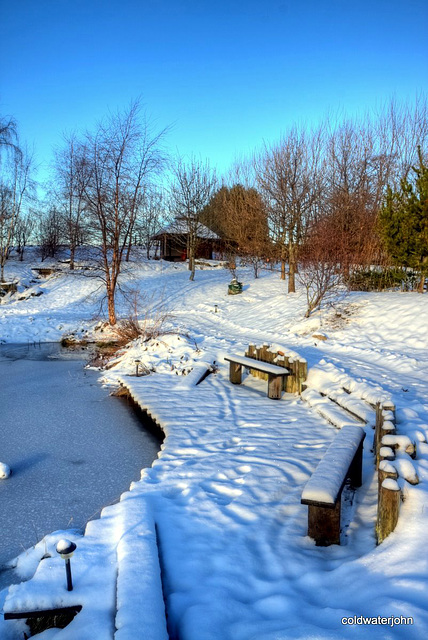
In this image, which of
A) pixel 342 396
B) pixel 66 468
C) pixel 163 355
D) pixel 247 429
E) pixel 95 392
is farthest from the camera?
pixel 163 355

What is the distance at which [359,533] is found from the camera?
131 inches

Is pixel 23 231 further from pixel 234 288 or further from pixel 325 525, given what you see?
pixel 325 525

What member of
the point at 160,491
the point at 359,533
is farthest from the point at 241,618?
the point at 160,491

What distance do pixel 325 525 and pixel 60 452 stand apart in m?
4.00

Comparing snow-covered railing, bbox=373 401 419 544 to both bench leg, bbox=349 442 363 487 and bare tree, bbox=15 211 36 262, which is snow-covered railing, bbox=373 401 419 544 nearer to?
bench leg, bbox=349 442 363 487

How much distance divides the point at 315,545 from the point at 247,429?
264cm

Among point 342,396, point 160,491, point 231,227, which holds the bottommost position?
point 160,491

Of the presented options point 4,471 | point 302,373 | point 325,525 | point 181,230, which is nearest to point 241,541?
point 325,525

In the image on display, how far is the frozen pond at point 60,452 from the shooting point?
4.20 metres

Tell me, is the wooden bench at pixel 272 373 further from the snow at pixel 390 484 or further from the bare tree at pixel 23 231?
the bare tree at pixel 23 231

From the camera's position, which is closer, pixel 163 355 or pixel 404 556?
pixel 404 556

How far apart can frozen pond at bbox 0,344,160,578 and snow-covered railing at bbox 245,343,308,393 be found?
8.93 ft

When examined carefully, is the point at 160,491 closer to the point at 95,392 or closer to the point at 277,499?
the point at 277,499

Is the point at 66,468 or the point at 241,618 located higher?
the point at 241,618
